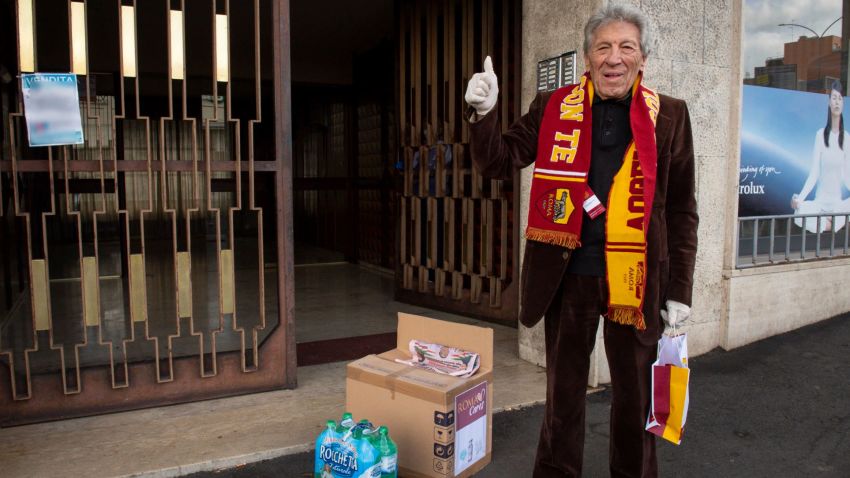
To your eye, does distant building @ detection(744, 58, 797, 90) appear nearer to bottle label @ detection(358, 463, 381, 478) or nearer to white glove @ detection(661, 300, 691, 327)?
white glove @ detection(661, 300, 691, 327)

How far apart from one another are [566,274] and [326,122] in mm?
8039

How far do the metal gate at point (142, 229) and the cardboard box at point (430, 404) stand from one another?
1.02 metres

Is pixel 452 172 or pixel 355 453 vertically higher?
pixel 452 172

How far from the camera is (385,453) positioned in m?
2.37

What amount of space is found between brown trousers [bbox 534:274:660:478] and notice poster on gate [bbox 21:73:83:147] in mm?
2432

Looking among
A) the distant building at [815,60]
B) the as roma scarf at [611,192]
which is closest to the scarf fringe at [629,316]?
the as roma scarf at [611,192]

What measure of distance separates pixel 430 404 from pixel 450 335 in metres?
0.37

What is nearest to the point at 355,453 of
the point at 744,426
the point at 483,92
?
the point at 483,92

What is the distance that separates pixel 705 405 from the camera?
354 cm

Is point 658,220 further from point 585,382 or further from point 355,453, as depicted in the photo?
point 355,453

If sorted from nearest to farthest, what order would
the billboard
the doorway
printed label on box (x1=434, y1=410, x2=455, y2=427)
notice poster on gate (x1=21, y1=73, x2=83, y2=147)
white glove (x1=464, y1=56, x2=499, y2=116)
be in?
white glove (x1=464, y1=56, x2=499, y2=116) → printed label on box (x1=434, y1=410, x2=455, y2=427) → notice poster on gate (x1=21, y1=73, x2=83, y2=147) → the billboard → the doorway

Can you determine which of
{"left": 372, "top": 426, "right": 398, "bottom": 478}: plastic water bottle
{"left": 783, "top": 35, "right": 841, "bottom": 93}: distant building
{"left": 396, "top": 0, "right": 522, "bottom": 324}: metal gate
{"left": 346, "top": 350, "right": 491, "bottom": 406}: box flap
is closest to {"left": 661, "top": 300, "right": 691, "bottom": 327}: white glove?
{"left": 346, "top": 350, "right": 491, "bottom": 406}: box flap

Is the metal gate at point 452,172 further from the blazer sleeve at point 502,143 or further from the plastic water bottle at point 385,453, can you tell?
the plastic water bottle at point 385,453

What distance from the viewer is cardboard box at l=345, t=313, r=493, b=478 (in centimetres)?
252
